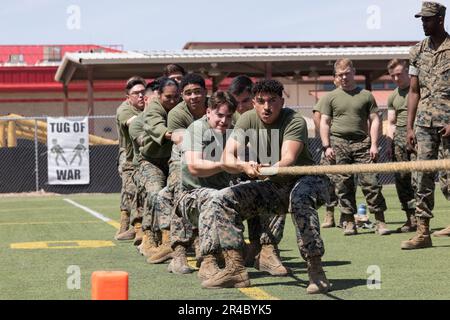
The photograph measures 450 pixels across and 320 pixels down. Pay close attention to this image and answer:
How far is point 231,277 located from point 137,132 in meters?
3.95

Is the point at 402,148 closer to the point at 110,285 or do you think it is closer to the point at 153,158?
the point at 153,158

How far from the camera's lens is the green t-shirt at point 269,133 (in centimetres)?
822

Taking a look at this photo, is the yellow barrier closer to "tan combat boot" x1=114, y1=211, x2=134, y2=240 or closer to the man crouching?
"tan combat boot" x1=114, y1=211, x2=134, y2=240

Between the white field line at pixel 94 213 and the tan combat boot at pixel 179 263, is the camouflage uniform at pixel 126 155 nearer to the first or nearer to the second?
the white field line at pixel 94 213

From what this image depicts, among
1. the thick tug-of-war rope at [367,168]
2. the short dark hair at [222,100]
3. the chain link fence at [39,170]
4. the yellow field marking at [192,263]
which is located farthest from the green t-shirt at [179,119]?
the chain link fence at [39,170]

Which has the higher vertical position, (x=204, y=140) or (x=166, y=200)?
(x=204, y=140)

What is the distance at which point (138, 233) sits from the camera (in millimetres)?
11984

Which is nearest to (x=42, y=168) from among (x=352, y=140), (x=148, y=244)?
(x=352, y=140)

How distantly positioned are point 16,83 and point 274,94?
38.2 metres

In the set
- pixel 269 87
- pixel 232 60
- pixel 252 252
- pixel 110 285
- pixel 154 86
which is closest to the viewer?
pixel 110 285

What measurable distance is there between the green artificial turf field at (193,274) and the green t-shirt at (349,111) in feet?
4.17

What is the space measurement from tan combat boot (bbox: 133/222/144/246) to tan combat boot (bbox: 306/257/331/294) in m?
3.99

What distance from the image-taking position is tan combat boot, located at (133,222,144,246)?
11820mm

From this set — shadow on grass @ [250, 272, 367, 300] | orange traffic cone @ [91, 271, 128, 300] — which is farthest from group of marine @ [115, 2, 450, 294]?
orange traffic cone @ [91, 271, 128, 300]
